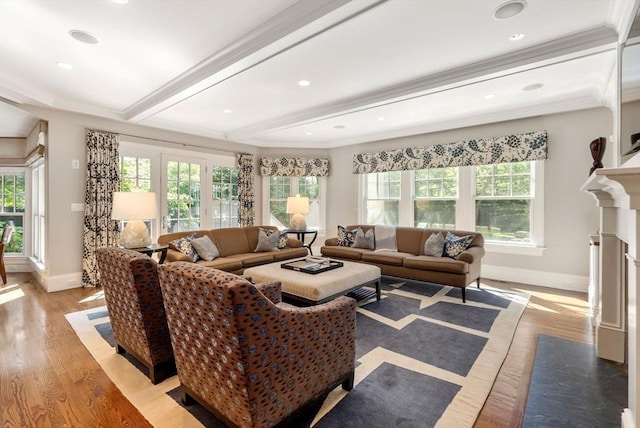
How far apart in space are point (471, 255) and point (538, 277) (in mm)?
1621

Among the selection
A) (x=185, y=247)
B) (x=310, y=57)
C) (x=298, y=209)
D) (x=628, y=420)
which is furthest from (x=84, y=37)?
(x=628, y=420)

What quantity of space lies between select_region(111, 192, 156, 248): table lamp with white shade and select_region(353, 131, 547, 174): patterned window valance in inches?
163

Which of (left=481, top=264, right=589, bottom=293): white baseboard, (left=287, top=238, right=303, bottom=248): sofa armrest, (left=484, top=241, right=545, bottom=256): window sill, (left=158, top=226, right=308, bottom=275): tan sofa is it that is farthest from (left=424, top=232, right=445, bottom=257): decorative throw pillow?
(left=287, top=238, right=303, bottom=248): sofa armrest

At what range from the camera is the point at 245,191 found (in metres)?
6.37

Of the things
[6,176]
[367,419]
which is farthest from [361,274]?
[6,176]

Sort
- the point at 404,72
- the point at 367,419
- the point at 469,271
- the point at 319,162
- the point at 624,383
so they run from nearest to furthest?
the point at 367,419
the point at 624,383
the point at 404,72
the point at 469,271
the point at 319,162

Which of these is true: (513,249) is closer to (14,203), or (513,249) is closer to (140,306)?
(140,306)

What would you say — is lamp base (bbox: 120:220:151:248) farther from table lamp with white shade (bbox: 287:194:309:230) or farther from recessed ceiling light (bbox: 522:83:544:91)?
recessed ceiling light (bbox: 522:83:544:91)

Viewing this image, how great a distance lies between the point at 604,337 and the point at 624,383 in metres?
0.45

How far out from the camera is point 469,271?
378 cm

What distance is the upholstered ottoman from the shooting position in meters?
3.04

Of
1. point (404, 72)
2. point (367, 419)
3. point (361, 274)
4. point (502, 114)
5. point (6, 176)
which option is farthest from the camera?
point (6, 176)

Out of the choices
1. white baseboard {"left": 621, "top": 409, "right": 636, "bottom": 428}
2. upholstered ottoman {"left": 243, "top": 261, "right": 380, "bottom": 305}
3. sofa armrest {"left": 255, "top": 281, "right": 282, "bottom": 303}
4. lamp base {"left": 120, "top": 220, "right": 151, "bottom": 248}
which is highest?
lamp base {"left": 120, "top": 220, "right": 151, "bottom": 248}

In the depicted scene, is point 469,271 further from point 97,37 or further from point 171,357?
point 97,37
